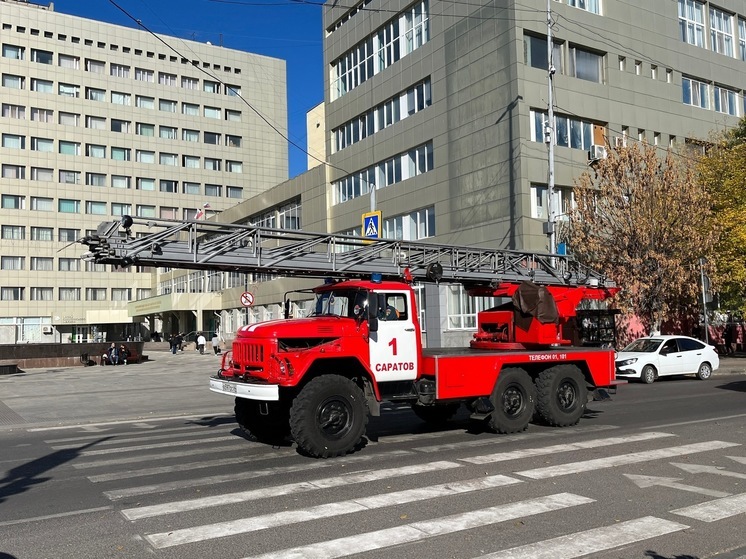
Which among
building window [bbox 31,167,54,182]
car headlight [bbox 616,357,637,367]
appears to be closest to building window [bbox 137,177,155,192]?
building window [bbox 31,167,54,182]

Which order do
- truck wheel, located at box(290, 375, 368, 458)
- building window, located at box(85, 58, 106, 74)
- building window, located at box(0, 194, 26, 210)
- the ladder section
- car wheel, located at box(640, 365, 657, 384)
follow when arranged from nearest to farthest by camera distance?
truck wheel, located at box(290, 375, 368, 458), the ladder section, car wheel, located at box(640, 365, 657, 384), building window, located at box(0, 194, 26, 210), building window, located at box(85, 58, 106, 74)

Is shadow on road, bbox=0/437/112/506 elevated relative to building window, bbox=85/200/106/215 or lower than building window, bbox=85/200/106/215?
lower

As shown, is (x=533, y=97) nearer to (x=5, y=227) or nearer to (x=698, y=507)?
(x=698, y=507)

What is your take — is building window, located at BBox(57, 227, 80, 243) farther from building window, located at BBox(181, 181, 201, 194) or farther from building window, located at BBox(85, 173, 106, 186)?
building window, located at BBox(181, 181, 201, 194)

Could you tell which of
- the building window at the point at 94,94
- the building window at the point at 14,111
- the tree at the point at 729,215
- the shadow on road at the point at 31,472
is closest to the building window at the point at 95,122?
the building window at the point at 94,94

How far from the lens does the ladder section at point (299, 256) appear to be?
9797 mm

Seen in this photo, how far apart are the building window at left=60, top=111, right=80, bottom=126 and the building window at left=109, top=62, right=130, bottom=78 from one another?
6.85m

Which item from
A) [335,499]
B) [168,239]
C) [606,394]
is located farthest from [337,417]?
[606,394]

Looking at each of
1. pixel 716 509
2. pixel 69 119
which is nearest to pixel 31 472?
pixel 716 509

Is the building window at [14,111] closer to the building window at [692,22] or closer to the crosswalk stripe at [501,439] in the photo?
the building window at [692,22]

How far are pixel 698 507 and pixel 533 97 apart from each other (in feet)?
85.4

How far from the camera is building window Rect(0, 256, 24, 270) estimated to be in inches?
2891

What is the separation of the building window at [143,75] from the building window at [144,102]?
214 centimetres

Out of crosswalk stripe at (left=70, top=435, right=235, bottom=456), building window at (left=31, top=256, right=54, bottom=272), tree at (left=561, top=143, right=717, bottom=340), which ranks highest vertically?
building window at (left=31, top=256, right=54, bottom=272)
